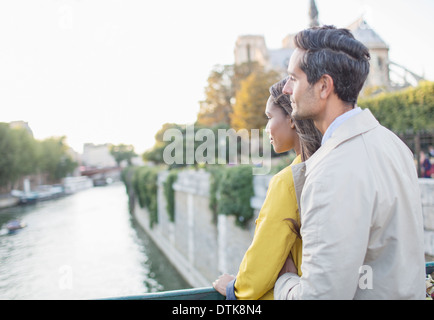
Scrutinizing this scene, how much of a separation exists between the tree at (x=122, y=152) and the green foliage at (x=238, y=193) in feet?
265

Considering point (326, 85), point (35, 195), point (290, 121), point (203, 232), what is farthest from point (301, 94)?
point (35, 195)

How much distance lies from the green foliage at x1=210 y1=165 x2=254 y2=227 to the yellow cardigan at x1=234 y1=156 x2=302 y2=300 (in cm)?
633

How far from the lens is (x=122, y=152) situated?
90.4 metres

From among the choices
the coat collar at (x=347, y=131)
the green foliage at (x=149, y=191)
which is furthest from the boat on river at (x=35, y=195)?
the coat collar at (x=347, y=131)

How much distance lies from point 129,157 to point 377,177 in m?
90.2

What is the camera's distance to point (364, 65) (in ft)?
4.16

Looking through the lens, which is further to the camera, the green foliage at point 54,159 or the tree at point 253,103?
the green foliage at point 54,159

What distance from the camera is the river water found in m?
13.7

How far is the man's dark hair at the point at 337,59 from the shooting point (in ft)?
4.05

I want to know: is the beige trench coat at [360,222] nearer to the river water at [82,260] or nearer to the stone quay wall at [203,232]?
the stone quay wall at [203,232]

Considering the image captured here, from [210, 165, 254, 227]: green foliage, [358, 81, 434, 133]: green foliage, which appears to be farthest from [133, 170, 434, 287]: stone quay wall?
[358, 81, 434, 133]: green foliage

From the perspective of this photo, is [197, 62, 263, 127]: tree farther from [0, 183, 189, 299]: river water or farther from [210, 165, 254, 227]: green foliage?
[210, 165, 254, 227]: green foliage

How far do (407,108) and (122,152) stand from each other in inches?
3345

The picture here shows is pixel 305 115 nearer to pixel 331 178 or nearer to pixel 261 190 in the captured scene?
pixel 331 178
